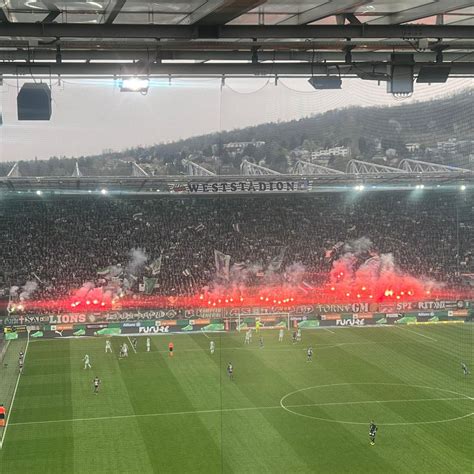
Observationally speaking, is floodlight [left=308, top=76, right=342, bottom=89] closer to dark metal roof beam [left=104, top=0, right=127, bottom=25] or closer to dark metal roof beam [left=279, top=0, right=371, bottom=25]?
dark metal roof beam [left=279, top=0, right=371, bottom=25]

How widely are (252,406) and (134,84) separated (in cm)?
822

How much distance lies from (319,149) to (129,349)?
10.4m

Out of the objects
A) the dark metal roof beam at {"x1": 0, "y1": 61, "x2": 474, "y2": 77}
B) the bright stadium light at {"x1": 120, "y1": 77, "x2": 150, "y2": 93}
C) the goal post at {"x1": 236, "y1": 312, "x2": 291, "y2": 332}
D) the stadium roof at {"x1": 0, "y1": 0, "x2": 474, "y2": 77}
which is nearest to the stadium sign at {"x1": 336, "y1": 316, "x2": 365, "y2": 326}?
the goal post at {"x1": 236, "y1": 312, "x2": 291, "y2": 332}

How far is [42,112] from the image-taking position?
18.4ft

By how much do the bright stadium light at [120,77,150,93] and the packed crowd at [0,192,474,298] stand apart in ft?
16.8

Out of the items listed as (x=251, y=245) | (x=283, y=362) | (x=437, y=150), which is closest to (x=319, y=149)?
(x=437, y=150)

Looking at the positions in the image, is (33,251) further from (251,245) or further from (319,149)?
(319,149)

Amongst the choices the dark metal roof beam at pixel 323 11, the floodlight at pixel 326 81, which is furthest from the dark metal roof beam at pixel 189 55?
the dark metal roof beam at pixel 323 11

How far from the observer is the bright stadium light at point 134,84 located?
19.3 feet

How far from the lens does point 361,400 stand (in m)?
13.4

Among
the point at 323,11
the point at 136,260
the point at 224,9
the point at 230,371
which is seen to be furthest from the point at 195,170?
the point at 224,9

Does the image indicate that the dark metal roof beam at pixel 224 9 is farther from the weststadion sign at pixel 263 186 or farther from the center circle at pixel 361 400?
the center circle at pixel 361 400

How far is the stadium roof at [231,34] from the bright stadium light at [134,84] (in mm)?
51

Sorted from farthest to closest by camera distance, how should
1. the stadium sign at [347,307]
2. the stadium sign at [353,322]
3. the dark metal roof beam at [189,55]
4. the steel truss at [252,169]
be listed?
1. the stadium sign at [353,322]
2. the stadium sign at [347,307]
3. the steel truss at [252,169]
4. the dark metal roof beam at [189,55]
